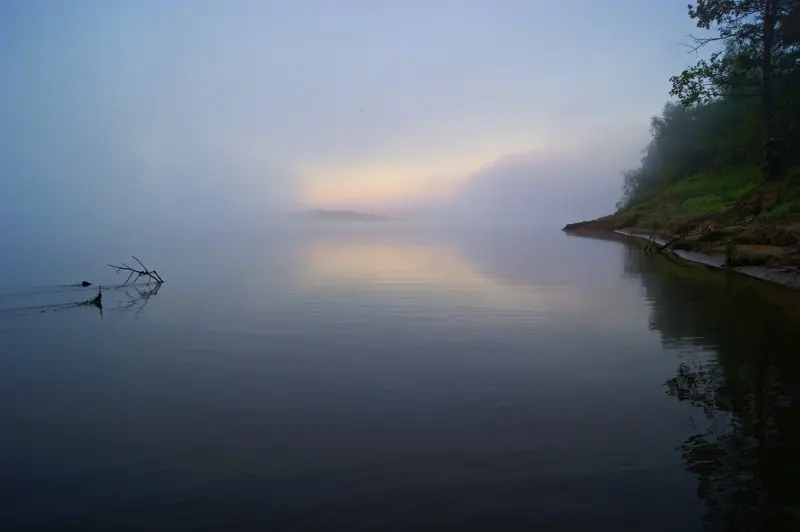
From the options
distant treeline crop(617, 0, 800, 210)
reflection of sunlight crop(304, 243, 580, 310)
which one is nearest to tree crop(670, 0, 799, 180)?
distant treeline crop(617, 0, 800, 210)

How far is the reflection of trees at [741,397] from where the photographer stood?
6.87 meters

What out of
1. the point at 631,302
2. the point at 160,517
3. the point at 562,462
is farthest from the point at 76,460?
the point at 631,302

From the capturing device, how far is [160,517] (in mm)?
7047

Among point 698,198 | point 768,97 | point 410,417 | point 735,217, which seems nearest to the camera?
point 410,417

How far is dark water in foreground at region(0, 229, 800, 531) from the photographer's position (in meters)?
7.09

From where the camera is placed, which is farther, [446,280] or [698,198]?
[698,198]

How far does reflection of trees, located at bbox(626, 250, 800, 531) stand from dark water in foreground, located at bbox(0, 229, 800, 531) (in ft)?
0.13

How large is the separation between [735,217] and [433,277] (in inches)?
772

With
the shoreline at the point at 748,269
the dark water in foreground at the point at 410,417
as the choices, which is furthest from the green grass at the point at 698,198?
the dark water in foreground at the point at 410,417

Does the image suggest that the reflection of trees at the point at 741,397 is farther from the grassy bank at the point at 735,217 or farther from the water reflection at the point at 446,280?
the grassy bank at the point at 735,217

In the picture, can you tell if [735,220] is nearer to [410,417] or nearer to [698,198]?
[698,198]

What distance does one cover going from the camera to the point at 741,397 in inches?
410

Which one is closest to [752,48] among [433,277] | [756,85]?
[756,85]

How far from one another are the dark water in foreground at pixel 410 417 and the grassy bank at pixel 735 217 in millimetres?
7179
